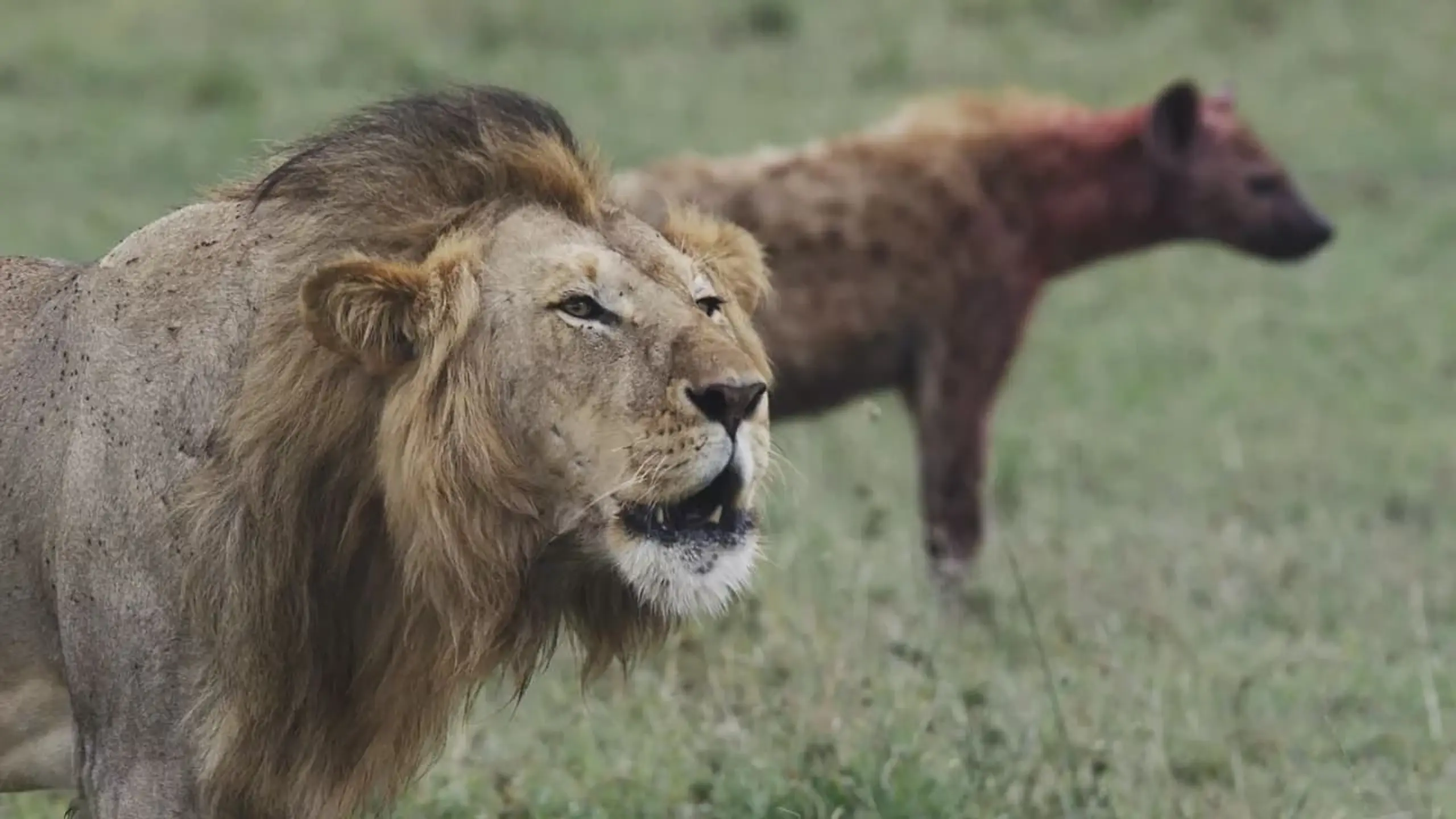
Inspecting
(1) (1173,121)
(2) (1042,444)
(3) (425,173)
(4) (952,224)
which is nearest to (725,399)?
(3) (425,173)

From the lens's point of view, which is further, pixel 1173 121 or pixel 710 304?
pixel 1173 121

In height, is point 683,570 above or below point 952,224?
above

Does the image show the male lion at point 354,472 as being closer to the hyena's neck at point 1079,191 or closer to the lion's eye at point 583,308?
the lion's eye at point 583,308

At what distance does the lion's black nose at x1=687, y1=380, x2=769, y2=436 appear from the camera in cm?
293

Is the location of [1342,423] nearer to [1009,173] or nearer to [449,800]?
[1009,173]

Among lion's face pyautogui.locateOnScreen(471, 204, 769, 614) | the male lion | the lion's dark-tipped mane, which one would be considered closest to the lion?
the lion's dark-tipped mane

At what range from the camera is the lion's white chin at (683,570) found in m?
3.00

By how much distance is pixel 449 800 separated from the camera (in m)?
4.23

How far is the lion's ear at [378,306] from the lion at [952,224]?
400cm

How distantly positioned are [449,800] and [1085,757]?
1.23 meters

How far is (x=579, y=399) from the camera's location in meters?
3.02

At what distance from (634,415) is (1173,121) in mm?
6112

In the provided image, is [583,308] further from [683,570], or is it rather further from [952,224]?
[952,224]

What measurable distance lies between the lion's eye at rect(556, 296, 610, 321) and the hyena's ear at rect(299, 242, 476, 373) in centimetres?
13
